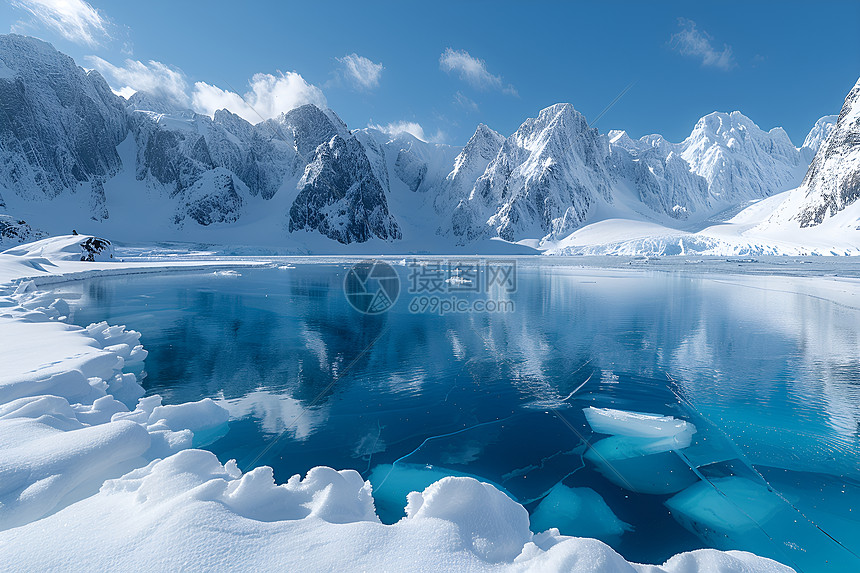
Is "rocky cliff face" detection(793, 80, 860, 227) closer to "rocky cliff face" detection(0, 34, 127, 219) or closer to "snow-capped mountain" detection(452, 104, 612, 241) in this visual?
"snow-capped mountain" detection(452, 104, 612, 241)

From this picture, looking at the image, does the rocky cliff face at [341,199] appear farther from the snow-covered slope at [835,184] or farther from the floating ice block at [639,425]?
the floating ice block at [639,425]

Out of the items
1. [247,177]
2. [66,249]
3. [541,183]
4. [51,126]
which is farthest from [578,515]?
[247,177]

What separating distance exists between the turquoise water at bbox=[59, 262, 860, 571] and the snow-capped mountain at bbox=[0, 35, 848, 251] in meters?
123

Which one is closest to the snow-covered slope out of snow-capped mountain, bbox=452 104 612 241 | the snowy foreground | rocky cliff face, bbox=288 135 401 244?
snow-capped mountain, bbox=452 104 612 241

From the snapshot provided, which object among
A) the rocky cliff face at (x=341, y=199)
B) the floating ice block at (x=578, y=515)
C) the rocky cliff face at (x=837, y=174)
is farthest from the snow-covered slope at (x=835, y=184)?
the floating ice block at (x=578, y=515)

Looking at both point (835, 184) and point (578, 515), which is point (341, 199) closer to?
point (578, 515)

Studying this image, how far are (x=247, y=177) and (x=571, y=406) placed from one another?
16852 centimetres

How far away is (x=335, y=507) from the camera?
13.8 feet

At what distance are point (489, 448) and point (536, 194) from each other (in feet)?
511

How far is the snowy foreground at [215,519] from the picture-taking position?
10.2ft

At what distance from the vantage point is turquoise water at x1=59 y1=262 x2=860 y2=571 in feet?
19.0

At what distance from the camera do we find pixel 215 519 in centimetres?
345

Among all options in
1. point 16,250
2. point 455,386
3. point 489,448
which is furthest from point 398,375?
point 16,250

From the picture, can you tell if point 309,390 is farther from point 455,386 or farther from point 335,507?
point 335,507
